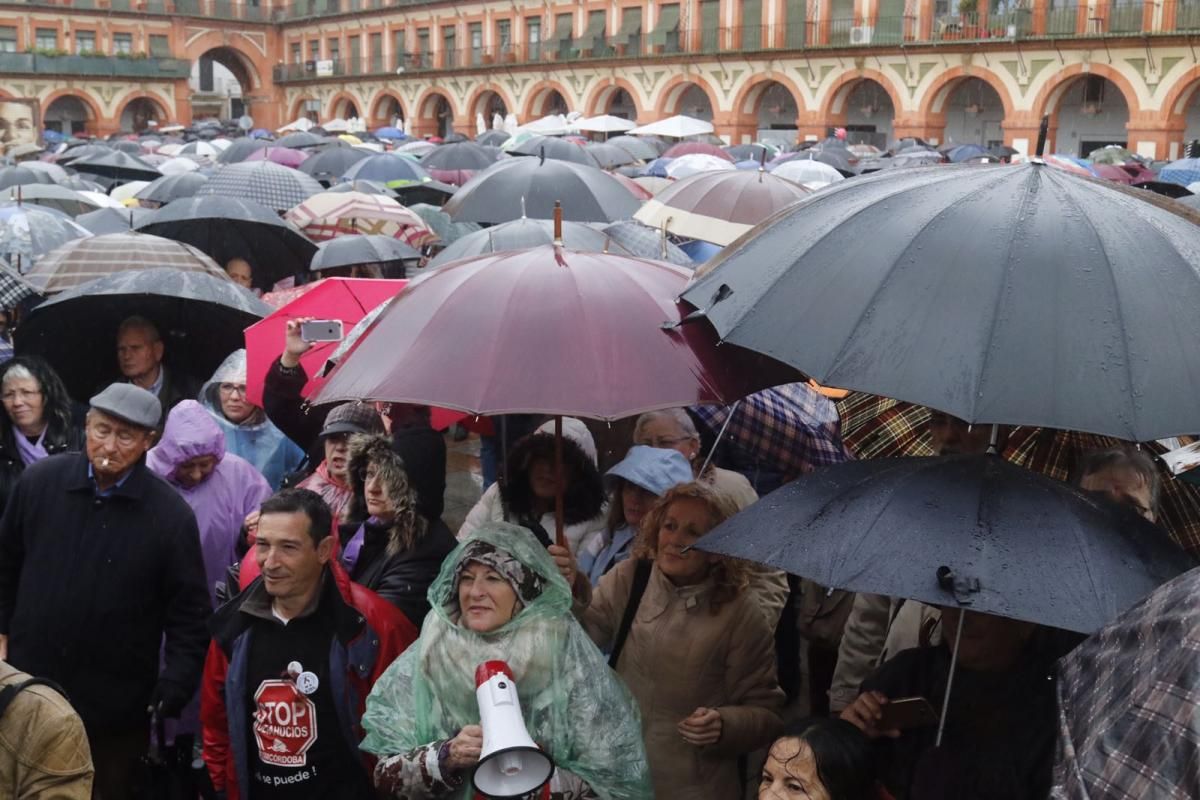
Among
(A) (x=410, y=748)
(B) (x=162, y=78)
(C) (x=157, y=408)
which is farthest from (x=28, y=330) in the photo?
(B) (x=162, y=78)

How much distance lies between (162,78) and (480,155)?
4523 cm

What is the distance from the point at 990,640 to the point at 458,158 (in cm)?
1502

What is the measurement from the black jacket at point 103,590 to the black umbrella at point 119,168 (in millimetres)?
14710

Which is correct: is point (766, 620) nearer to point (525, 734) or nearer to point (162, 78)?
point (525, 734)

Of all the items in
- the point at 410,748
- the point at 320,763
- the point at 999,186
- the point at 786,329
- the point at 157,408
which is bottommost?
the point at 320,763

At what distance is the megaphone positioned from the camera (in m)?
2.88

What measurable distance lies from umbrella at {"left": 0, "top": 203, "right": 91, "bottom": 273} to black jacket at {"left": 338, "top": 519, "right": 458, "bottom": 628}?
15.9 ft

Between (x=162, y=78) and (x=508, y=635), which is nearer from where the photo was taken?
(x=508, y=635)

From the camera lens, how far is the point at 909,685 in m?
3.03

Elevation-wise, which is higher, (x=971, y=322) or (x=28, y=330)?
(x=971, y=322)

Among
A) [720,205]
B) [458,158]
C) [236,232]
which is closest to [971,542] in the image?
[720,205]

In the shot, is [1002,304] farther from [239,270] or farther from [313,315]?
[239,270]

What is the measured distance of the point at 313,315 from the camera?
19.6ft

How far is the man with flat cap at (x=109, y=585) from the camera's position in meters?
4.02
